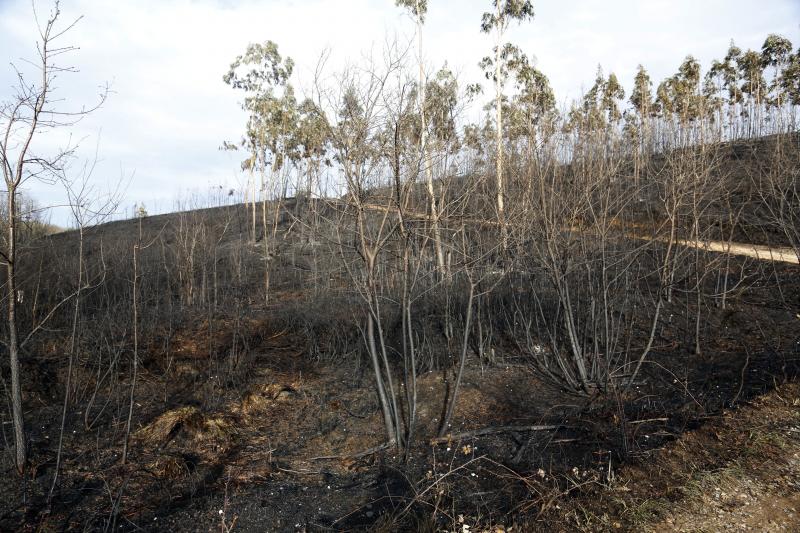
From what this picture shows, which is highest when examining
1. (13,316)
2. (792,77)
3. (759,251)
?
(792,77)

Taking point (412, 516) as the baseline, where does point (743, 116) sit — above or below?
above

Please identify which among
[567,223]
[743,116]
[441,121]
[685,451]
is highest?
[743,116]

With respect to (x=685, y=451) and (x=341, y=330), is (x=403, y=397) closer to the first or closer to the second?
(x=341, y=330)

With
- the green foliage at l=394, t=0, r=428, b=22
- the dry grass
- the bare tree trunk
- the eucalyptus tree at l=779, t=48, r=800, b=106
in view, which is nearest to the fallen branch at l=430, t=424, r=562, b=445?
the dry grass

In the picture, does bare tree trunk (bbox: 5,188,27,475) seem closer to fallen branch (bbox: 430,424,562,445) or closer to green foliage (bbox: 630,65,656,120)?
fallen branch (bbox: 430,424,562,445)

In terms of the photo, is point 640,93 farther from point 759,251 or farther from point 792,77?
point 759,251

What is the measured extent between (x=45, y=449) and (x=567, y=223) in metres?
7.53

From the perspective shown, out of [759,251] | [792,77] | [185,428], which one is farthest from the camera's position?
[792,77]

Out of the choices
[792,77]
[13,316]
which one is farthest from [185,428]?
[792,77]

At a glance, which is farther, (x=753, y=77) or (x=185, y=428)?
(x=753, y=77)

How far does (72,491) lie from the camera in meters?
6.14

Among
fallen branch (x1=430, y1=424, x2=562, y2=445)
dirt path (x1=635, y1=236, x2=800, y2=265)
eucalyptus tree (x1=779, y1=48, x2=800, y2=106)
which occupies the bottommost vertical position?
fallen branch (x1=430, y1=424, x2=562, y2=445)

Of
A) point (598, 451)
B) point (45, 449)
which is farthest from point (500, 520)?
point (45, 449)

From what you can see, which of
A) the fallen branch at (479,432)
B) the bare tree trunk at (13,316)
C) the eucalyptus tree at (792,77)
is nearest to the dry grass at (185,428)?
the bare tree trunk at (13,316)
